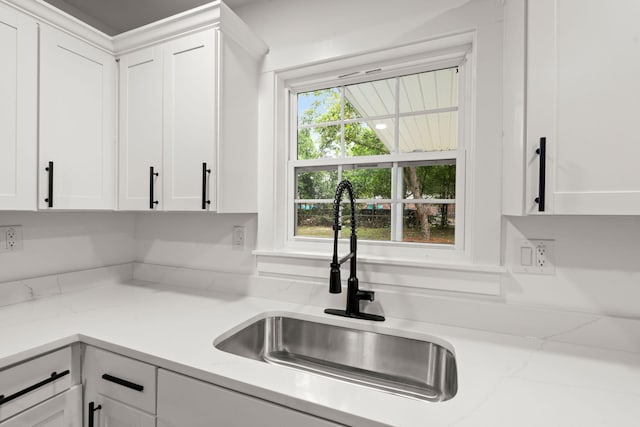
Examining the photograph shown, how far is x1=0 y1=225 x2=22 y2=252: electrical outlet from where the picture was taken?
1.54 meters

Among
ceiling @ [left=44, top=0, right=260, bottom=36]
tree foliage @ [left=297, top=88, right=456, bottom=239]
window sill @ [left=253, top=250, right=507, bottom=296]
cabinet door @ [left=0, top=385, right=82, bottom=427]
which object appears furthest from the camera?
ceiling @ [left=44, top=0, right=260, bottom=36]

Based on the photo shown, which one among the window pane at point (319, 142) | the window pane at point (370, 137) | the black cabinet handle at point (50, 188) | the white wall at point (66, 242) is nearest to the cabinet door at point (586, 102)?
the window pane at point (370, 137)

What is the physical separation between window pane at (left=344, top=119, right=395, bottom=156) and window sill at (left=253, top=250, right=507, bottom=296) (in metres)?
0.56

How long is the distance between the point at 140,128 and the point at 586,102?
1.89 meters

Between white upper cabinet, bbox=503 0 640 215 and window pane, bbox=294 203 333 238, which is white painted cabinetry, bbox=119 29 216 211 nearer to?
window pane, bbox=294 203 333 238

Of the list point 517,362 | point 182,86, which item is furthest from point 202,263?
point 517,362

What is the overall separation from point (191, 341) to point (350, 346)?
66cm

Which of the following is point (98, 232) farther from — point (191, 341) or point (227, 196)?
point (191, 341)

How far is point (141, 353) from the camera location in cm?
105

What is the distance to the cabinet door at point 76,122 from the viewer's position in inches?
54.9

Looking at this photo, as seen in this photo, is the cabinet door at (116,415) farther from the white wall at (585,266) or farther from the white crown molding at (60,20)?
the white crown molding at (60,20)

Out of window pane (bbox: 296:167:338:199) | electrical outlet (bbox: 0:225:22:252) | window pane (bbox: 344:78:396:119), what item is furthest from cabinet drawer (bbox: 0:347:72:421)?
window pane (bbox: 344:78:396:119)

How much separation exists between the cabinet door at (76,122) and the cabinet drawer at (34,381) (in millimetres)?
686

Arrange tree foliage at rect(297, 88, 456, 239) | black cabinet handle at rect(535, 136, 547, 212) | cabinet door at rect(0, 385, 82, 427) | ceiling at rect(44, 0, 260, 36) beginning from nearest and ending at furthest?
black cabinet handle at rect(535, 136, 547, 212), cabinet door at rect(0, 385, 82, 427), tree foliage at rect(297, 88, 456, 239), ceiling at rect(44, 0, 260, 36)
